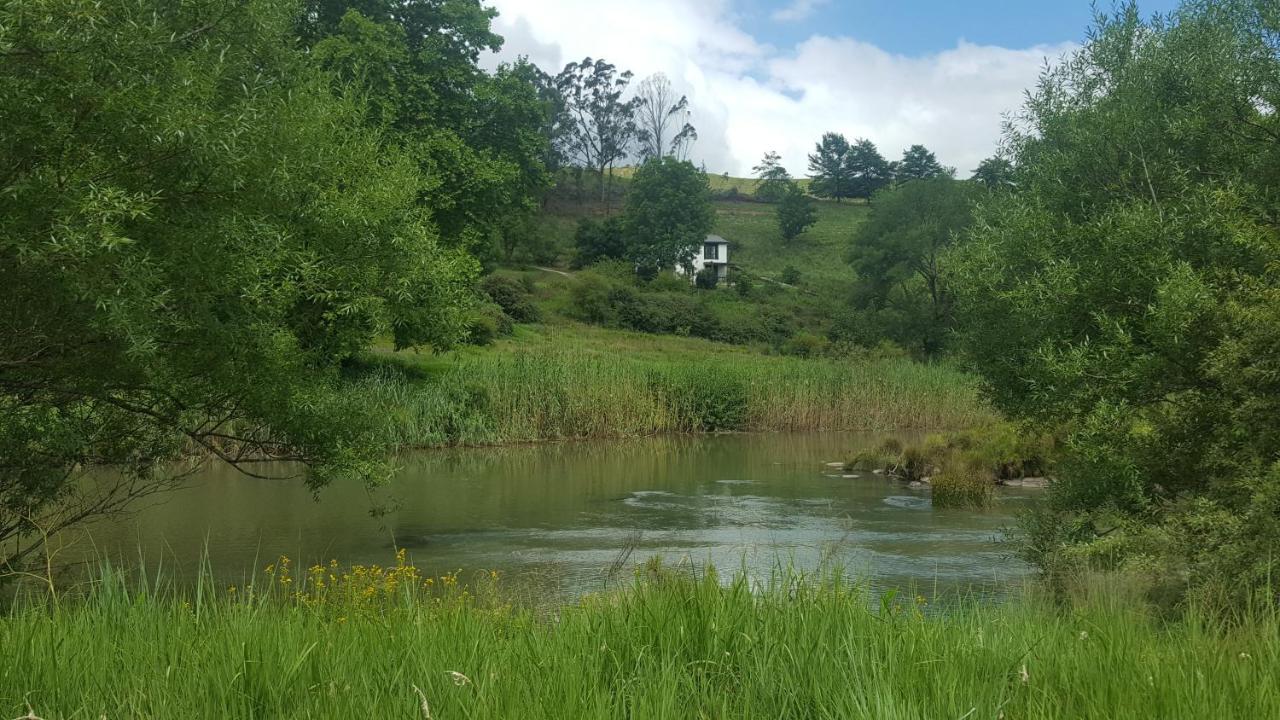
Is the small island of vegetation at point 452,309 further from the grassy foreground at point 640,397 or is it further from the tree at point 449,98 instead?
the tree at point 449,98

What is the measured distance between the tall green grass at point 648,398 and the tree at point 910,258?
16581mm

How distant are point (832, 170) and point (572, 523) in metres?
96.0

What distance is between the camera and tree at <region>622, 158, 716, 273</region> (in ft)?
231

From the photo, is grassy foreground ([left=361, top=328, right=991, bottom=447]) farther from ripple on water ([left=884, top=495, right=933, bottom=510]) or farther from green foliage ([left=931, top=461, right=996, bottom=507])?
ripple on water ([left=884, top=495, right=933, bottom=510])

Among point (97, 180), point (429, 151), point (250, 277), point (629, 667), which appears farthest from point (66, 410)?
point (429, 151)

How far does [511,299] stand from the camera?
50406 millimetres

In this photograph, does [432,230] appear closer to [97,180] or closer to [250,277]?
[250,277]

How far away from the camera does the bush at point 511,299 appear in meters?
50.0

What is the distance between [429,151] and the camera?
1204 inches

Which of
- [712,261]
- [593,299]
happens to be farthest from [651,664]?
[712,261]

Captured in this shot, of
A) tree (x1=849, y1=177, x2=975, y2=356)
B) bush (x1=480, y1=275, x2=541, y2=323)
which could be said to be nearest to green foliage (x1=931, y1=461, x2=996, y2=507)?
bush (x1=480, y1=275, x2=541, y2=323)

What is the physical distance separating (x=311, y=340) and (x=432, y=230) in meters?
11.0

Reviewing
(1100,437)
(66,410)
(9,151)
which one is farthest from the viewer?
(1100,437)

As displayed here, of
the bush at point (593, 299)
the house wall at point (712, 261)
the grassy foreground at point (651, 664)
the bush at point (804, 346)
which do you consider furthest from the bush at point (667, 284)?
the grassy foreground at point (651, 664)
